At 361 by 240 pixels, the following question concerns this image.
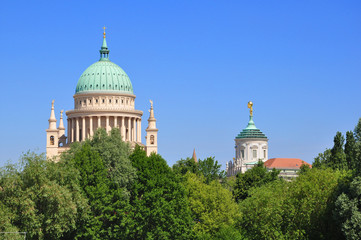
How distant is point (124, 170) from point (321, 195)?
23.4 m

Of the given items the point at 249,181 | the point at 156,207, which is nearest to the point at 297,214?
the point at 156,207

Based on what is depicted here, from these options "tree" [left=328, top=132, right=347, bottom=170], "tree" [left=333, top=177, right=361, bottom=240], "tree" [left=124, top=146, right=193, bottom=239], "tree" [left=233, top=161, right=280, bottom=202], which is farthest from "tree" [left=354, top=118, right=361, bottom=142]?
"tree" [left=233, top=161, right=280, bottom=202]

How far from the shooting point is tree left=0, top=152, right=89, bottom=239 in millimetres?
91562

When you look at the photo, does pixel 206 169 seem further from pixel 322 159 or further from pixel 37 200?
pixel 37 200

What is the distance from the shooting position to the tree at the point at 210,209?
369 feet

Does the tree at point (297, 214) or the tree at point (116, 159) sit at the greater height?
the tree at point (116, 159)

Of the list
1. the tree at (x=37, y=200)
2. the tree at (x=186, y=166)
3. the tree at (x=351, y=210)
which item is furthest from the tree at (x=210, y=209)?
the tree at (x=186, y=166)

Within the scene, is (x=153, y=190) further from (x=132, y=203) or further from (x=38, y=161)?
(x=38, y=161)

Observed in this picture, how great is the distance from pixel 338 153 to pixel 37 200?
58207 millimetres

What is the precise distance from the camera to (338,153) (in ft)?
454

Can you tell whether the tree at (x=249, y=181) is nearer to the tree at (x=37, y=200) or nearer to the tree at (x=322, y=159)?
the tree at (x=322, y=159)

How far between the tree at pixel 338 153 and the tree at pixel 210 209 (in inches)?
953

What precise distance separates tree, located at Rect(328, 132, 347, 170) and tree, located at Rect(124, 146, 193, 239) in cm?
3426

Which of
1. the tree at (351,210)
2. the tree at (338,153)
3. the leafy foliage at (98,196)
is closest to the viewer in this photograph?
the tree at (351,210)
